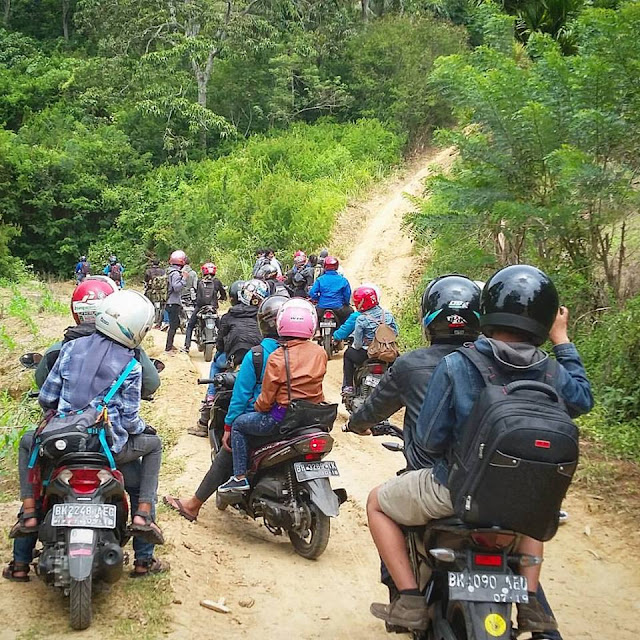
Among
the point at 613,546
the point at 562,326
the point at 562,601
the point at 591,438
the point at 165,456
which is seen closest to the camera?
the point at 562,326

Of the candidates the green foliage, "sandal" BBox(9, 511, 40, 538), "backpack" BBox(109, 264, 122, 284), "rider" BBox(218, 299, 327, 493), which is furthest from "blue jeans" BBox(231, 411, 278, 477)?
the green foliage

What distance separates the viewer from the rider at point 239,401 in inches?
223

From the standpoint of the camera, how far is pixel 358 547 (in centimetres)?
574

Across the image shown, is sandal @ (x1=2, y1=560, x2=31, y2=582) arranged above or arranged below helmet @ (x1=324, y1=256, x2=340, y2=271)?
above

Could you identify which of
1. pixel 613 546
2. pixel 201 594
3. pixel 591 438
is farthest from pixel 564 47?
pixel 201 594

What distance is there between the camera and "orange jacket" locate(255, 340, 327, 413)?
5363mm

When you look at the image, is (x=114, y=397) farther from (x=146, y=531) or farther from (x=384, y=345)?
(x=384, y=345)

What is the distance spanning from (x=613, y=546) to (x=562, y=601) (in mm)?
1205

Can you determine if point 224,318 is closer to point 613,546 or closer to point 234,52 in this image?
point 613,546

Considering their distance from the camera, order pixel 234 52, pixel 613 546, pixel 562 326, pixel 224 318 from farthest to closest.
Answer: pixel 234 52
pixel 224 318
pixel 613 546
pixel 562 326

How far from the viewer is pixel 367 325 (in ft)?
30.9

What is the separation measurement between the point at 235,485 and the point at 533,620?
113 inches

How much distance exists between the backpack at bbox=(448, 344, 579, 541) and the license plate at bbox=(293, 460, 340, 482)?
95.0 inches

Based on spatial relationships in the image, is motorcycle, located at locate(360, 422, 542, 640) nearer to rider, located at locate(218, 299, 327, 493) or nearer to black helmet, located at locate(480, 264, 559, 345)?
black helmet, located at locate(480, 264, 559, 345)
